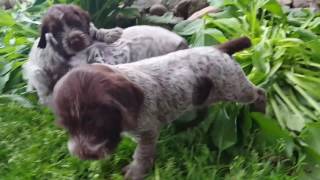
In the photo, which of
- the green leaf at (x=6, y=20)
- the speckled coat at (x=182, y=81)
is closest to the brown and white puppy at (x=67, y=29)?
the speckled coat at (x=182, y=81)

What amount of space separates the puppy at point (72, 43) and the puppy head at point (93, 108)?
3.37ft

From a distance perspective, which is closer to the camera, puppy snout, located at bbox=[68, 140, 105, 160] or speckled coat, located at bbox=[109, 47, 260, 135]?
puppy snout, located at bbox=[68, 140, 105, 160]

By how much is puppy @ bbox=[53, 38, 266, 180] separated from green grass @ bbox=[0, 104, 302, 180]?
0.61 ft

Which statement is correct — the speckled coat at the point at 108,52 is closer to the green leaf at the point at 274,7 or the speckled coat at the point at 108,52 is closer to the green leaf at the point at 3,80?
the green leaf at the point at 3,80

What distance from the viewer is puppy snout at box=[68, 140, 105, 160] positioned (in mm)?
2714

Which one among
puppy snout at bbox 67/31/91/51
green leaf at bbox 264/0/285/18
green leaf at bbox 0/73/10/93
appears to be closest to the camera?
puppy snout at bbox 67/31/91/51

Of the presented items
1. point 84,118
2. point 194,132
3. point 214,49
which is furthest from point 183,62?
point 84,118

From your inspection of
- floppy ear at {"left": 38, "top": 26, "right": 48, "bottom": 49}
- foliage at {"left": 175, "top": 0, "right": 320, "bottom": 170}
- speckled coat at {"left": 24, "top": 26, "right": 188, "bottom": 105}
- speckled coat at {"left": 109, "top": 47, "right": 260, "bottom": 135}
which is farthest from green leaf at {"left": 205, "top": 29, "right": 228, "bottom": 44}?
floppy ear at {"left": 38, "top": 26, "right": 48, "bottom": 49}

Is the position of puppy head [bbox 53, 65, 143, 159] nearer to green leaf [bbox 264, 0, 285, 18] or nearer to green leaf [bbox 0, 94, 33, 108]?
green leaf [bbox 0, 94, 33, 108]

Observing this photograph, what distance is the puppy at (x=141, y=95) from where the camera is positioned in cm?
268

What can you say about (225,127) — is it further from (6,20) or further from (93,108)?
(6,20)

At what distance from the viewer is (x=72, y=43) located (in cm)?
377

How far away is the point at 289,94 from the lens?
395 cm

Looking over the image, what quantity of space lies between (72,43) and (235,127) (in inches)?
45.7
